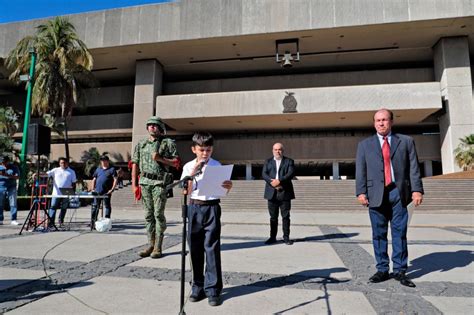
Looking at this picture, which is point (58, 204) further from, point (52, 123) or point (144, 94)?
point (52, 123)

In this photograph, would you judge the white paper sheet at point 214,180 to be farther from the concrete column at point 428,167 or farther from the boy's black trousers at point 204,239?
the concrete column at point 428,167

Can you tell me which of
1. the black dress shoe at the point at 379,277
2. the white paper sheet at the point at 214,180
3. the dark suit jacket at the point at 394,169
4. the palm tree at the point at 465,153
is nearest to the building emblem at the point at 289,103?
the palm tree at the point at 465,153

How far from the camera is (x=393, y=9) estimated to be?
1980 cm

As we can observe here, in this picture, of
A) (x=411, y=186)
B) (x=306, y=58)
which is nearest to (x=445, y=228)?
(x=411, y=186)

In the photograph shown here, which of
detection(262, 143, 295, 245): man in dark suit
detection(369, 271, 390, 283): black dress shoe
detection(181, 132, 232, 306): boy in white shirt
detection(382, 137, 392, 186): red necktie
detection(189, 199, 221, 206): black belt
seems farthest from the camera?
detection(262, 143, 295, 245): man in dark suit

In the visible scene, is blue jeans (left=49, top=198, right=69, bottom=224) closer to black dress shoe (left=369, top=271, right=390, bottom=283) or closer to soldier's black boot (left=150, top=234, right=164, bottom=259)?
soldier's black boot (left=150, top=234, right=164, bottom=259)

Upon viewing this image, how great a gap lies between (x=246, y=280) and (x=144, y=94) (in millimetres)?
24101

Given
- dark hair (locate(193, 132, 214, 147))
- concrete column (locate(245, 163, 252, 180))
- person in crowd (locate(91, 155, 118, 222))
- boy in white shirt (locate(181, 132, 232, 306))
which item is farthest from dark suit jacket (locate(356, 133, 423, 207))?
concrete column (locate(245, 163, 252, 180))

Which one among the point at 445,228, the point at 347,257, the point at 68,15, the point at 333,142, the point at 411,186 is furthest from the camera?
the point at 333,142

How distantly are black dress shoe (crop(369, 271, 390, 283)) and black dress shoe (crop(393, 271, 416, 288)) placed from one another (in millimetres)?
91

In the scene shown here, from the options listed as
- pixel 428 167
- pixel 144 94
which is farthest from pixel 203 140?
pixel 428 167

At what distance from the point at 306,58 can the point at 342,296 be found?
81.8ft

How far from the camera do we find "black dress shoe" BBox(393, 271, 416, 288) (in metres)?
3.03

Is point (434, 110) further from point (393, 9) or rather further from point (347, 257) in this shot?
point (347, 257)
